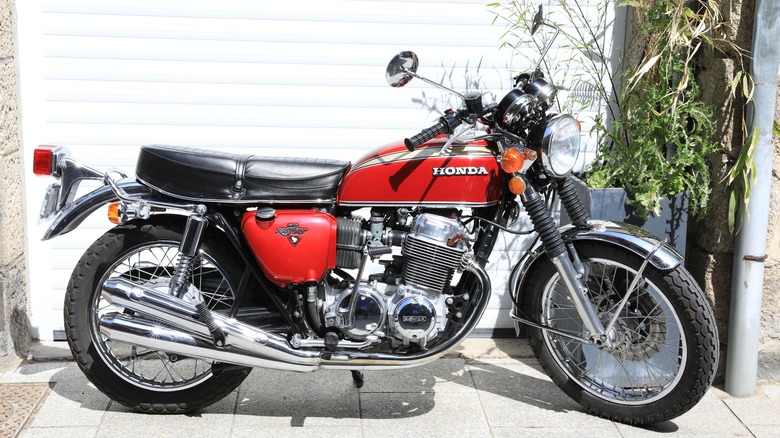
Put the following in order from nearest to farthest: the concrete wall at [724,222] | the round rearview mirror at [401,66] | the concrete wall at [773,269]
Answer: the round rearview mirror at [401,66] → the concrete wall at [724,222] → the concrete wall at [773,269]

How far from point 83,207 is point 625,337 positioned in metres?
2.44

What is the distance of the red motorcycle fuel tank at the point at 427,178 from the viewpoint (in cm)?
386

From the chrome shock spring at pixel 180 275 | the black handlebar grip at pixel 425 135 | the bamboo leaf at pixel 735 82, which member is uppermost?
the bamboo leaf at pixel 735 82

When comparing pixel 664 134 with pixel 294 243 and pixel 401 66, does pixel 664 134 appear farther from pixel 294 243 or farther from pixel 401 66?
pixel 294 243

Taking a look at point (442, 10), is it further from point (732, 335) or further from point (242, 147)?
point (732, 335)

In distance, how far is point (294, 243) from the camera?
12.7 feet

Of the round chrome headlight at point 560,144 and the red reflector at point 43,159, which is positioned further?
the red reflector at point 43,159

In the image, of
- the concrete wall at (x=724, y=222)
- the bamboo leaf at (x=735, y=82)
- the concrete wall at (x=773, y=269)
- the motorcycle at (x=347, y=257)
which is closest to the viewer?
the motorcycle at (x=347, y=257)

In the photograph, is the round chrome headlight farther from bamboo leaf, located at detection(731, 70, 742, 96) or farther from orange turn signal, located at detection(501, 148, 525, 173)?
bamboo leaf, located at detection(731, 70, 742, 96)

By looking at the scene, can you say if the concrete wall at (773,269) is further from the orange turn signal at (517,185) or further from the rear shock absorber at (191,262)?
the rear shock absorber at (191,262)

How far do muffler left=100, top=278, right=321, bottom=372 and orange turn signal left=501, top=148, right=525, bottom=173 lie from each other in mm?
1125

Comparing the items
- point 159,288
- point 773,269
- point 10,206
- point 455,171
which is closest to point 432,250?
point 455,171

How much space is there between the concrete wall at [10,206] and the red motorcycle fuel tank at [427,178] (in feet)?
6.12

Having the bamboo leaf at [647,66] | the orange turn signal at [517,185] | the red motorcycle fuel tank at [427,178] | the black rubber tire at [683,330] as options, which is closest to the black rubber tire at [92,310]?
the red motorcycle fuel tank at [427,178]
